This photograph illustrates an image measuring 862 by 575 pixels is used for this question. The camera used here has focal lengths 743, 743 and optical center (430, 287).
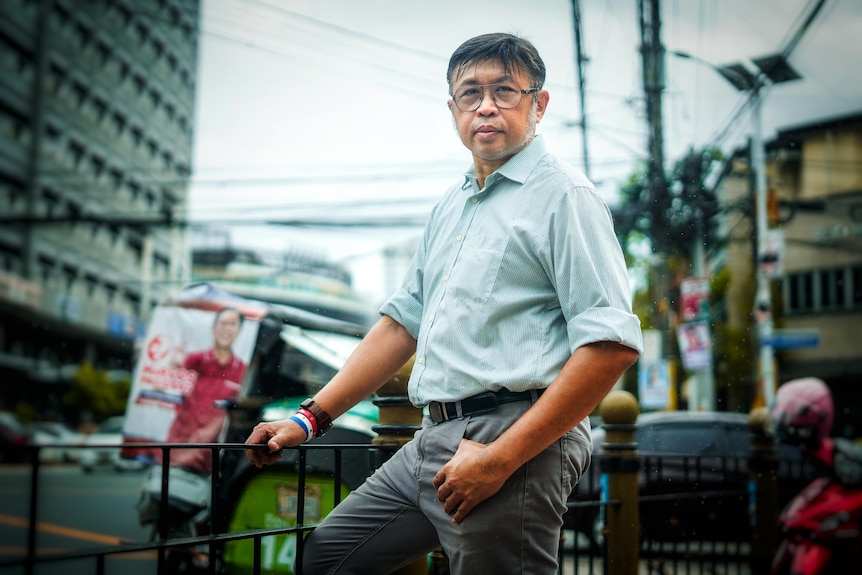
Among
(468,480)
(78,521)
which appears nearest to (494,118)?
(468,480)

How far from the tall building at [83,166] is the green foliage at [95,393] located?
1070mm

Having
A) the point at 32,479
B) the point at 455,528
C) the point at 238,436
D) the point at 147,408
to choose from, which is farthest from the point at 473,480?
the point at 147,408

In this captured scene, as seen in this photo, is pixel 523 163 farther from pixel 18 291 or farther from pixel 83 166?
pixel 83 166

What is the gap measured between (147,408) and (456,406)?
2.72 metres

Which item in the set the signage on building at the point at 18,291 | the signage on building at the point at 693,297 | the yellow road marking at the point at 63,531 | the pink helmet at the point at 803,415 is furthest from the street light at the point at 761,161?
the signage on building at the point at 18,291

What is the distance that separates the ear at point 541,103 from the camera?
1269 millimetres

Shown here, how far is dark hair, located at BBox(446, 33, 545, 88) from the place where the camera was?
4.04 feet

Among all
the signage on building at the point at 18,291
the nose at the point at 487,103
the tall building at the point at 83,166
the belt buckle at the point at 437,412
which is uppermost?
the tall building at the point at 83,166

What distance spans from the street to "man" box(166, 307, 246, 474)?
56 centimetres

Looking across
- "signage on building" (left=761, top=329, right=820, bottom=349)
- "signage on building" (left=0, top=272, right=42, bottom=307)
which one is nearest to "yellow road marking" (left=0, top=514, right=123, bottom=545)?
"signage on building" (left=761, top=329, right=820, bottom=349)

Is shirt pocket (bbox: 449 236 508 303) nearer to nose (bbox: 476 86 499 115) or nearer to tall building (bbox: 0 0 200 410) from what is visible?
nose (bbox: 476 86 499 115)

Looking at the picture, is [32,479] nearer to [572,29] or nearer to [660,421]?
[572,29]

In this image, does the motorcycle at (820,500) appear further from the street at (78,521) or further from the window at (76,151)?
the window at (76,151)

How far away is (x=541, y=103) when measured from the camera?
50.3 inches
